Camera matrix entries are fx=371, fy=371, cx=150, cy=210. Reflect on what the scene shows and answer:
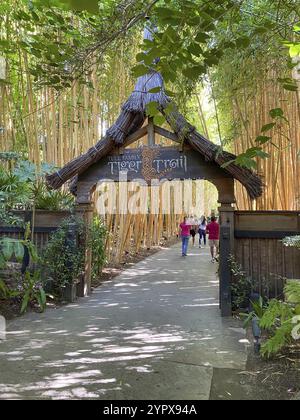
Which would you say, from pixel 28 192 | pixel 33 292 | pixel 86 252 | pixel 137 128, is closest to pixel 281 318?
pixel 33 292

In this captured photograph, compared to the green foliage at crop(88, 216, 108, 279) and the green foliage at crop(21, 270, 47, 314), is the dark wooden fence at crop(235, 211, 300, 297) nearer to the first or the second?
the green foliage at crop(88, 216, 108, 279)

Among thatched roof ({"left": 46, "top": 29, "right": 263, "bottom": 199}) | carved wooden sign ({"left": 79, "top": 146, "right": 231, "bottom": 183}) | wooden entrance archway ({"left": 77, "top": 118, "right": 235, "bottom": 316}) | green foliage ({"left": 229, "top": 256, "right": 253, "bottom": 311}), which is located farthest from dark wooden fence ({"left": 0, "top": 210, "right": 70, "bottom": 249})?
green foliage ({"left": 229, "top": 256, "right": 253, "bottom": 311})

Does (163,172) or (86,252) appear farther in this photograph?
(86,252)

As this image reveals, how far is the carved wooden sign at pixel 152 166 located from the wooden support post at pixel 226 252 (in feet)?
2.07

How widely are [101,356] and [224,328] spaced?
1760 mm

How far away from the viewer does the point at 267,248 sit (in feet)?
18.0

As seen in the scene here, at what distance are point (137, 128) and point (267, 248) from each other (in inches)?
→ 113

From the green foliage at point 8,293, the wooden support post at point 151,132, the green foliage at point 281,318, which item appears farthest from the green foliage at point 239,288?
the green foliage at point 8,293

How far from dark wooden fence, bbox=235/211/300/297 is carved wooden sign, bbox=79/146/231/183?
85 cm

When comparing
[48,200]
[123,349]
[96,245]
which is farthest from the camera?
[96,245]

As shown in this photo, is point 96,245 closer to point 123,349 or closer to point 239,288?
point 239,288

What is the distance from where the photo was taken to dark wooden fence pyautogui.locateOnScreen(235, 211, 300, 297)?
5.36m

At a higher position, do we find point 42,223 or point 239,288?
point 42,223

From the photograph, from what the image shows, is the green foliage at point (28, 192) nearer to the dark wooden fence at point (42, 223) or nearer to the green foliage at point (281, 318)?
the dark wooden fence at point (42, 223)
